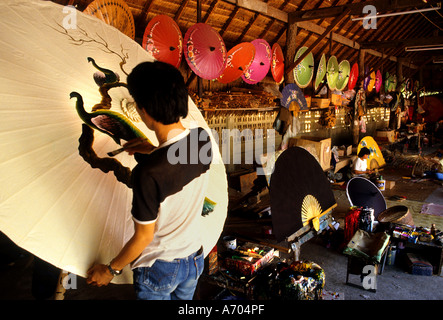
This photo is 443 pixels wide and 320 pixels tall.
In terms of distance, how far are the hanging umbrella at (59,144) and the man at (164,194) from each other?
147mm

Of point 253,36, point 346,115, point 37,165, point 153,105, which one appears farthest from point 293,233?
point 346,115

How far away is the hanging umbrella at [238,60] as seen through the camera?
19.3ft

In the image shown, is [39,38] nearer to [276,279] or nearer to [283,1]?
[276,279]

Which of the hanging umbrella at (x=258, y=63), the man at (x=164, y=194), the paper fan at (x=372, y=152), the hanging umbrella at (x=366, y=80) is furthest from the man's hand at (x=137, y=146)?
the hanging umbrella at (x=366, y=80)

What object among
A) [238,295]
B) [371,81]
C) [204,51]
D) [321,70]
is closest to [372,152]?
[321,70]

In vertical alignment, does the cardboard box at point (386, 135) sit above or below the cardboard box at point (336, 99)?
below

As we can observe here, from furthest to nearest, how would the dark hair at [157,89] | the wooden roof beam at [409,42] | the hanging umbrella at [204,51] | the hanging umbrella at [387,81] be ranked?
the hanging umbrella at [387,81], the wooden roof beam at [409,42], the hanging umbrella at [204,51], the dark hair at [157,89]

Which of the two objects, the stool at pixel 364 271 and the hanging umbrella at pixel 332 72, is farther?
the hanging umbrella at pixel 332 72

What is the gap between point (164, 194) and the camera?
1.43m

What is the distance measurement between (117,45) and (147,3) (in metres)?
3.63

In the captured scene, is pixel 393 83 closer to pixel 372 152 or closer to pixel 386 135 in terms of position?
pixel 386 135

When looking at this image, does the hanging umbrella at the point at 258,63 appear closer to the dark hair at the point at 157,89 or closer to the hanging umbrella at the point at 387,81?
the dark hair at the point at 157,89

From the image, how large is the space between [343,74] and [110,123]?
33.4 feet
